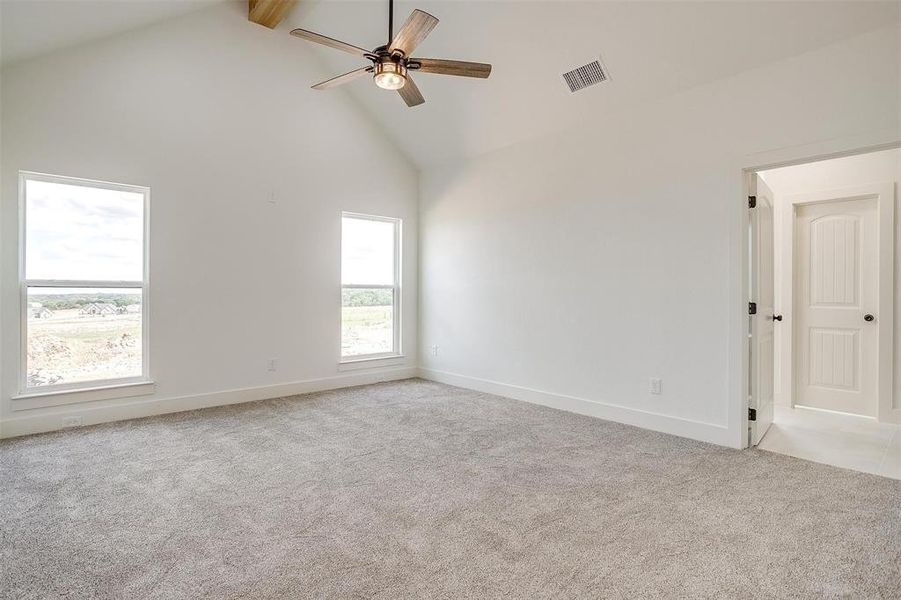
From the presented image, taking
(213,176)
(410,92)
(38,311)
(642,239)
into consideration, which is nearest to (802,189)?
(642,239)

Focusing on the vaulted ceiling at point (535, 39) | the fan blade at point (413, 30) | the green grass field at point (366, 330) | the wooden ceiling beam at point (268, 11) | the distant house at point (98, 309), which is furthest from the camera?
the green grass field at point (366, 330)

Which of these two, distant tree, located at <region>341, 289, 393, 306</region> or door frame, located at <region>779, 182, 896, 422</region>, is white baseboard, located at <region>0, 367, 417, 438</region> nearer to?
distant tree, located at <region>341, 289, 393, 306</region>

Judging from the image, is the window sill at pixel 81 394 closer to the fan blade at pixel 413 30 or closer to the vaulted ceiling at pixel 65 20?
the vaulted ceiling at pixel 65 20

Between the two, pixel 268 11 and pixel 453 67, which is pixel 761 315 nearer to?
pixel 453 67

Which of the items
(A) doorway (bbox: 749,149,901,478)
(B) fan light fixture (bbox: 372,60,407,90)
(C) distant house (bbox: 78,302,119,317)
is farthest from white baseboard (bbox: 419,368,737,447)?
(C) distant house (bbox: 78,302,119,317)

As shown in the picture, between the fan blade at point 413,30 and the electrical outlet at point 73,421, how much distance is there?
378 centimetres

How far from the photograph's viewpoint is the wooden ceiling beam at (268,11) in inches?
168

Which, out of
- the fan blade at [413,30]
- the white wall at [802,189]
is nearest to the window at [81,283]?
the fan blade at [413,30]

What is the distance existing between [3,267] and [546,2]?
450 cm

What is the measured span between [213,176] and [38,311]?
1.80m

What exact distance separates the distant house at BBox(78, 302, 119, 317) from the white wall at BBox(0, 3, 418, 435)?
11.9 inches

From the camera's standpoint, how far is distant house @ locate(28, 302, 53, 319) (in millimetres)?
3646

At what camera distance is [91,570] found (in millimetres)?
1856

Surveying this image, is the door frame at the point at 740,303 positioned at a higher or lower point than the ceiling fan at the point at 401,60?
lower
